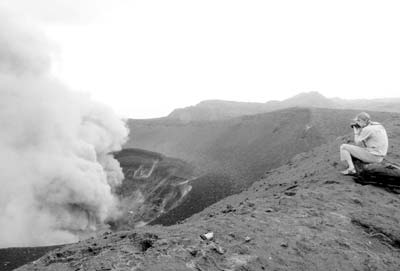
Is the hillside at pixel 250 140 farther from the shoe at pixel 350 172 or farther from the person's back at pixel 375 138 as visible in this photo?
the person's back at pixel 375 138

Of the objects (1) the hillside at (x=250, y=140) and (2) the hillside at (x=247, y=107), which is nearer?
(1) the hillside at (x=250, y=140)

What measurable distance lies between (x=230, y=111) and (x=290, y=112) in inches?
1186

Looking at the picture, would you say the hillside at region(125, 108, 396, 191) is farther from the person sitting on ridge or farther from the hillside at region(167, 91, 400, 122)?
the hillside at region(167, 91, 400, 122)

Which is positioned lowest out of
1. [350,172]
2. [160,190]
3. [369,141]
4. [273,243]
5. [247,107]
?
[160,190]

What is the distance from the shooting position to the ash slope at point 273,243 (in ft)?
12.7

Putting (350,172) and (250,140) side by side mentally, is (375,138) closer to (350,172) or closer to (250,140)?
(350,172)

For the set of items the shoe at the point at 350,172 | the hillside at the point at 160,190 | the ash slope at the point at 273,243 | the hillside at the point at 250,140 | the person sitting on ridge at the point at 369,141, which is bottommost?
the hillside at the point at 160,190

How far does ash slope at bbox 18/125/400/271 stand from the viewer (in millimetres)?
3881

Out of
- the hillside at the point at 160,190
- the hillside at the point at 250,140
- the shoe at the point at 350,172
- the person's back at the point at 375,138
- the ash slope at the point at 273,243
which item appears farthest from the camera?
the hillside at the point at 250,140

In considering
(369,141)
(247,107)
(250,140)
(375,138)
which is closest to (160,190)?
(250,140)

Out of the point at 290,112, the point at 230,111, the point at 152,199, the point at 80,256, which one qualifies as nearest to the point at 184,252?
the point at 80,256

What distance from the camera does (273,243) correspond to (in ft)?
14.5

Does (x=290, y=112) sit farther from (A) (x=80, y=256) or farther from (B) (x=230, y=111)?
(B) (x=230, y=111)

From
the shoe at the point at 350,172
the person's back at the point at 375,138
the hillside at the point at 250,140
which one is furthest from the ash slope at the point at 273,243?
the hillside at the point at 250,140
